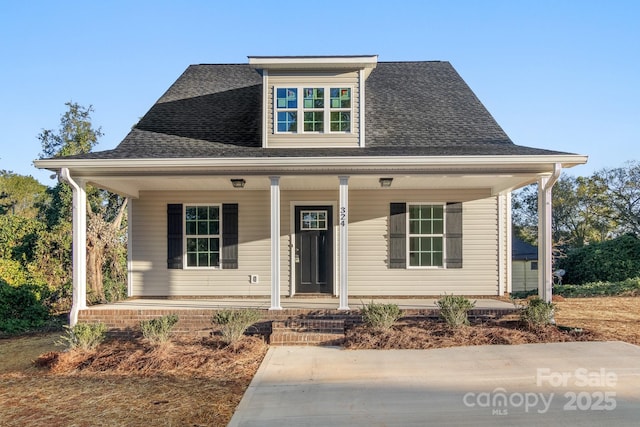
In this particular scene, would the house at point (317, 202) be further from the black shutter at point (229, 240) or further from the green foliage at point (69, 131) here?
the green foliage at point (69, 131)

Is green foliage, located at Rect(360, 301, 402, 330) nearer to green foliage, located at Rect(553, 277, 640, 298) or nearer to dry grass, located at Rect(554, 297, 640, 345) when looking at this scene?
dry grass, located at Rect(554, 297, 640, 345)

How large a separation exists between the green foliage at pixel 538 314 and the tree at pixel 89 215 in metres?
10.2

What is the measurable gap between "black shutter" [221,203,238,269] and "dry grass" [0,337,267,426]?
2983mm

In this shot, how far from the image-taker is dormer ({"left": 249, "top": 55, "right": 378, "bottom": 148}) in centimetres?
905

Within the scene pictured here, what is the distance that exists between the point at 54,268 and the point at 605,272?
54.8ft

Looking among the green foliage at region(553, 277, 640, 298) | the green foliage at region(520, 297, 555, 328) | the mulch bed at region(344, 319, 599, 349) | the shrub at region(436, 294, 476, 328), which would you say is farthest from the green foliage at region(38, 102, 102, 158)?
the green foliage at region(553, 277, 640, 298)

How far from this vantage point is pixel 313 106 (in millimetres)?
9133

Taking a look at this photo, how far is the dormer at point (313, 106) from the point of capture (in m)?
9.05

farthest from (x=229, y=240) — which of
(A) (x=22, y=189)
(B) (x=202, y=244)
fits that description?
(A) (x=22, y=189)

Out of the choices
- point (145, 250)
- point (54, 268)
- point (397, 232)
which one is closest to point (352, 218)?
point (397, 232)

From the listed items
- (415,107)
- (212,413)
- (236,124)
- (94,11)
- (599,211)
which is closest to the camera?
(212,413)

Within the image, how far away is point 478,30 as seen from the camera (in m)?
10.7

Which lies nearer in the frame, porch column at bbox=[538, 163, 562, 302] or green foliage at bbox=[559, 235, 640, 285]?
porch column at bbox=[538, 163, 562, 302]

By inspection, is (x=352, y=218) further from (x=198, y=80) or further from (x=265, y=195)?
(x=198, y=80)
